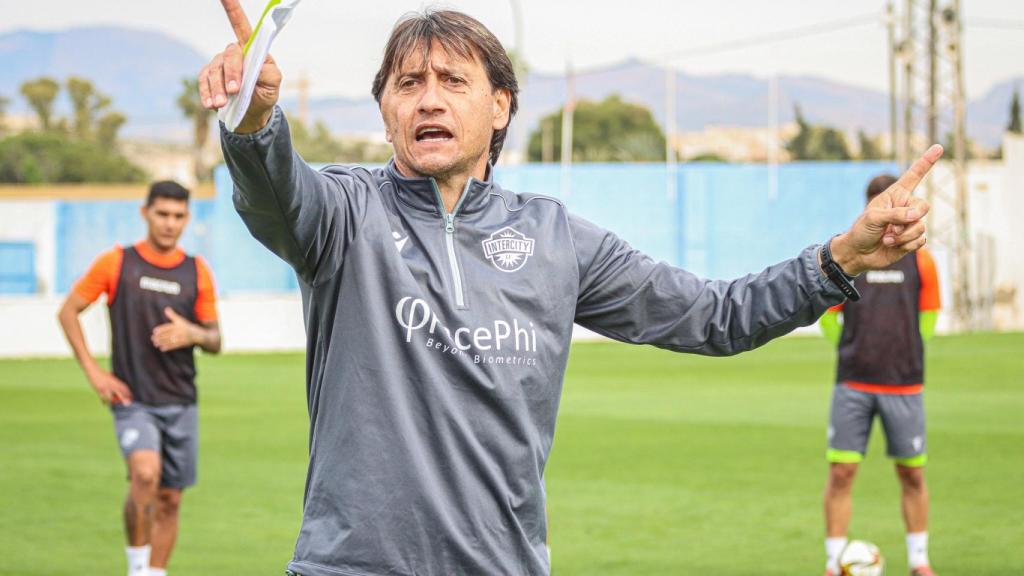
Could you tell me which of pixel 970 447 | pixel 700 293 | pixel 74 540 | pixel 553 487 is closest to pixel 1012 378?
pixel 970 447

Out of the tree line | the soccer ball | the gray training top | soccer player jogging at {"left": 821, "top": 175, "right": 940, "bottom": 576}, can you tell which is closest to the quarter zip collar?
the gray training top

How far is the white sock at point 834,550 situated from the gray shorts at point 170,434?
4017 millimetres

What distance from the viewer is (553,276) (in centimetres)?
379

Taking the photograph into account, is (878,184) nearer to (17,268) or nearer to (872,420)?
(872,420)

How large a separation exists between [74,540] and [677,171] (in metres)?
30.5

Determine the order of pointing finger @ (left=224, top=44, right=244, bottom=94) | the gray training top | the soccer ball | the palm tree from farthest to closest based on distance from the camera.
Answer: the palm tree
the soccer ball
the gray training top
pointing finger @ (left=224, top=44, right=244, bottom=94)

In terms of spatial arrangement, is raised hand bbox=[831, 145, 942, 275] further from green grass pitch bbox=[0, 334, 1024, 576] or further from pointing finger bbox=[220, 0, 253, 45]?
green grass pitch bbox=[0, 334, 1024, 576]

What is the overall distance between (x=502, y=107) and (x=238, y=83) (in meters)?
0.99

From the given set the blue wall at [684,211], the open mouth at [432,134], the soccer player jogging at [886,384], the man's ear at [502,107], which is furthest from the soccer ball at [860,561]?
the blue wall at [684,211]

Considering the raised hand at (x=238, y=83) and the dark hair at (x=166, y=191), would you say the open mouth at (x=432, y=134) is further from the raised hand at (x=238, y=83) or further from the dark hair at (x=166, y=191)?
the dark hair at (x=166, y=191)

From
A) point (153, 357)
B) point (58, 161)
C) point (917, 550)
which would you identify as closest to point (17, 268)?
point (153, 357)

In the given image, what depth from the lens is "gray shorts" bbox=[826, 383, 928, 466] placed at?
951cm

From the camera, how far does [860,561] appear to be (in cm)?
876

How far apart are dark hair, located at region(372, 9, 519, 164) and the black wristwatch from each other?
96 centimetres
